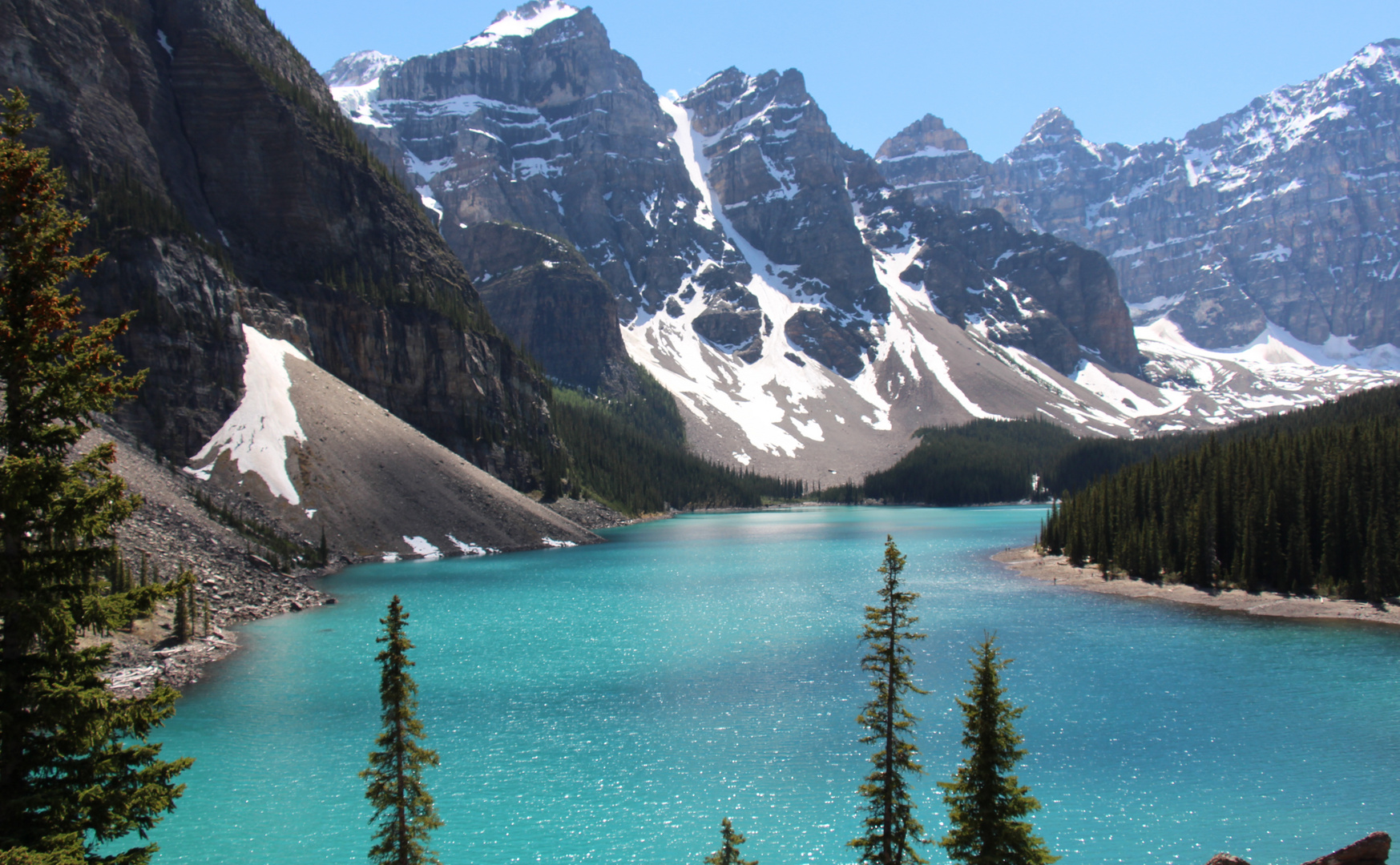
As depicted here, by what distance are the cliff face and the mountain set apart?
225mm

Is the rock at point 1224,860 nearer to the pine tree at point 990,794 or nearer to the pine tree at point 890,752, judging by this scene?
the pine tree at point 990,794

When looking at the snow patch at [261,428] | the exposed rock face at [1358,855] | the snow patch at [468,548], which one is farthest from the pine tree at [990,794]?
the snow patch at [468,548]

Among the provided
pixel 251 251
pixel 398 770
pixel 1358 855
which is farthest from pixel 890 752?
pixel 251 251

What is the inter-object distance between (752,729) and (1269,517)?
1928 inches

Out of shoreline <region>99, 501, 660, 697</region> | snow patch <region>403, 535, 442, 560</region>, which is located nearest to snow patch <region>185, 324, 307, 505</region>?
shoreline <region>99, 501, 660, 697</region>

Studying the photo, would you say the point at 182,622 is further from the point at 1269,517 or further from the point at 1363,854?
the point at 1269,517

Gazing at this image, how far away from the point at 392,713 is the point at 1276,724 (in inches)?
1188

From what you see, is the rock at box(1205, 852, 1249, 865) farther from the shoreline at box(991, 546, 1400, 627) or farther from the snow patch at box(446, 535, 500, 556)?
the snow patch at box(446, 535, 500, 556)

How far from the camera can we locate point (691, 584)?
6575 centimetres

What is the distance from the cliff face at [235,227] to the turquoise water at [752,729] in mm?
43745

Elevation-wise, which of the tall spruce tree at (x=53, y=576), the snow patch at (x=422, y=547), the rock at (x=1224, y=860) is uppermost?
the tall spruce tree at (x=53, y=576)

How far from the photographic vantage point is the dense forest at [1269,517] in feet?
178

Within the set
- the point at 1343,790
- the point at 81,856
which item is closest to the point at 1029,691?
the point at 1343,790

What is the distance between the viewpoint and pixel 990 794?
12914mm
